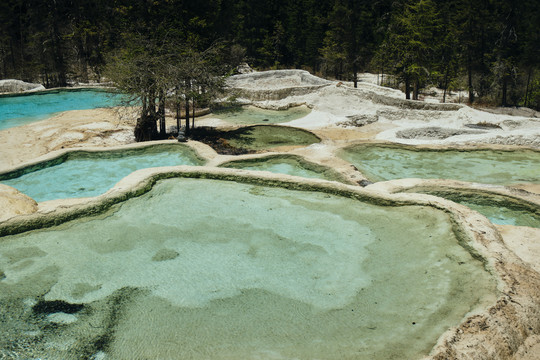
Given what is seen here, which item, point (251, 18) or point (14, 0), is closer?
point (14, 0)

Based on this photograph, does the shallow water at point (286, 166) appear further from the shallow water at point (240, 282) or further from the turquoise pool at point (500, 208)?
the shallow water at point (240, 282)

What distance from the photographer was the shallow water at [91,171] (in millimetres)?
9234

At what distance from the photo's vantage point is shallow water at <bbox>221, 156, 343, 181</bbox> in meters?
9.95

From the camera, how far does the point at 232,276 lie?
5031mm

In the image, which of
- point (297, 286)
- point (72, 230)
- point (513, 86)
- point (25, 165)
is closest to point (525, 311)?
point (297, 286)

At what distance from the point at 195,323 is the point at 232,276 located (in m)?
0.95

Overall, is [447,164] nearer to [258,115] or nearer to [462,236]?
[462,236]

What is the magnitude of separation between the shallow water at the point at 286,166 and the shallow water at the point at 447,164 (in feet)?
Answer: 4.36

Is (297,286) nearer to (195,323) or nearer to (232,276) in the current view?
(232,276)

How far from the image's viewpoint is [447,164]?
11.7 m

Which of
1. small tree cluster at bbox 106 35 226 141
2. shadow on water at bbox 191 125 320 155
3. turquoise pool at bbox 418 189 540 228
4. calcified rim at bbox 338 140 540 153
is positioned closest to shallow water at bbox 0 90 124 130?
small tree cluster at bbox 106 35 226 141

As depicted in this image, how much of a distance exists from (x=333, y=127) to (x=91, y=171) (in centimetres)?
1087

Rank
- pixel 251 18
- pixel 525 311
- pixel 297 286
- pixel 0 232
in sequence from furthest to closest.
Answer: pixel 251 18 → pixel 0 232 → pixel 297 286 → pixel 525 311

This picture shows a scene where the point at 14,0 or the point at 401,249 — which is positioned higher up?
the point at 14,0
